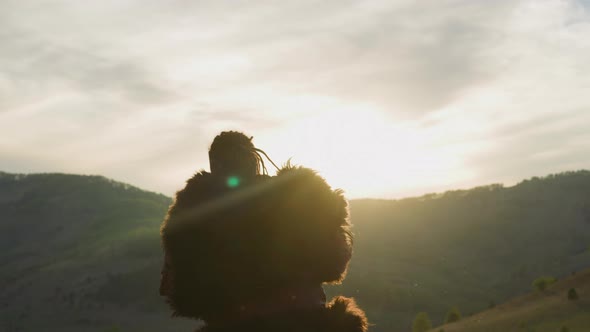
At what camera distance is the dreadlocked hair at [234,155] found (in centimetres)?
459

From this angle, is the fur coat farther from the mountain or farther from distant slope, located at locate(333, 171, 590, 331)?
distant slope, located at locate(333, 171, 590, 331)

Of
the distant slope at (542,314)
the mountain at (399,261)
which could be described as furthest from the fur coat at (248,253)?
the mountain at (399,261)

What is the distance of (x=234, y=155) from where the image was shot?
15.0 feet

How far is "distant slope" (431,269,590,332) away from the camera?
36.2 metres

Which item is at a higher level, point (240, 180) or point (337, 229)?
point (240, 180)

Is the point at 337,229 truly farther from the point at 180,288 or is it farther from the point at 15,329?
the point at 15,329

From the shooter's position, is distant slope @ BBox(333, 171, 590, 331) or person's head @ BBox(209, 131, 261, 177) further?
distant slope @ BBox(333, 171, 590, 331)

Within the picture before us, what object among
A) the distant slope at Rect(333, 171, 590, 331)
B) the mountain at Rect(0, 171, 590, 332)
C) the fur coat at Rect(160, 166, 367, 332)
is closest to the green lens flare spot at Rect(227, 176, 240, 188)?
the fur coat at Rect(160, 166, 367, 332)

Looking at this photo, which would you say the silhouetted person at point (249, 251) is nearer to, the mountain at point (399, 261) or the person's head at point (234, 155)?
the person's head at point (234, 155)

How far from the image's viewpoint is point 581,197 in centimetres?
16438

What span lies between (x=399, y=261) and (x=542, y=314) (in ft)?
331

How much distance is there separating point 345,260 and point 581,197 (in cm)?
17337

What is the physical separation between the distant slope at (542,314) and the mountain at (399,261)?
46.2 m

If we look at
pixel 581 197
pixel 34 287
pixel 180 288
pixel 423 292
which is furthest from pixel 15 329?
pixel 581 197
